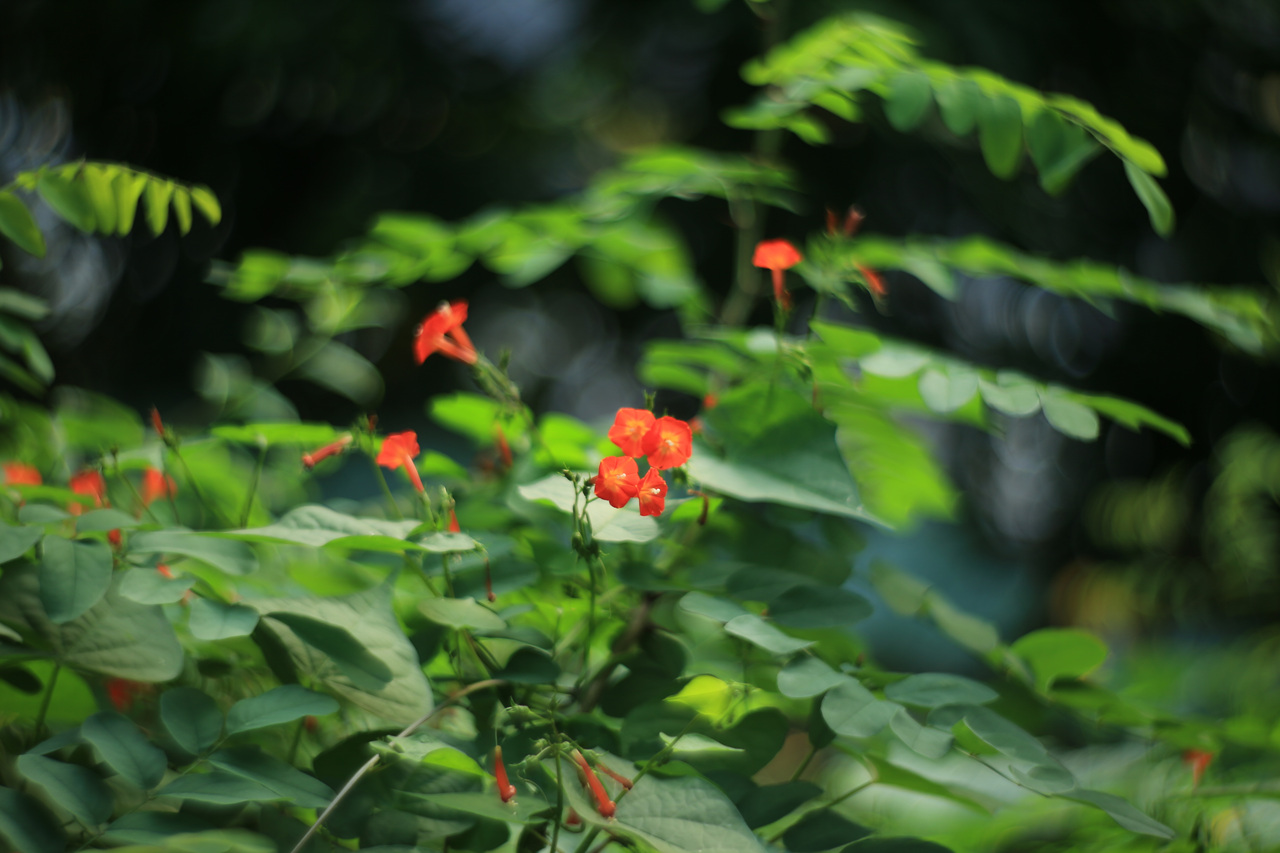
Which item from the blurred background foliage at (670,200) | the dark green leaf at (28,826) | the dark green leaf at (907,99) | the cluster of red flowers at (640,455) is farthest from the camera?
the blurred background foliage at (670,200)

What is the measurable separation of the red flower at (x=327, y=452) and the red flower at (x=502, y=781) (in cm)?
23

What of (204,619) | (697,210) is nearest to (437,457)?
(204,619)

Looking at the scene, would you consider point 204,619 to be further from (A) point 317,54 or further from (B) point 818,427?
(A) point 317,54

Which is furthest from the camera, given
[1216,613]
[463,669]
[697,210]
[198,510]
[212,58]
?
[697,210]

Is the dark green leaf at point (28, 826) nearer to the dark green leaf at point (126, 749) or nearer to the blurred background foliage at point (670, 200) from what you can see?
the dark green leaf at point (126, 749)

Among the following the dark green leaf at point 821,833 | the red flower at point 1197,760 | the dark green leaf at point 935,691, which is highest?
the dark green leaf at point 935,691

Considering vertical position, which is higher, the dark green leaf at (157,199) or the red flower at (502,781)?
the dark green leaf at (157,199)

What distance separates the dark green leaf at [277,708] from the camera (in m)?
0.34

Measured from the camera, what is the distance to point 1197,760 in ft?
1.77

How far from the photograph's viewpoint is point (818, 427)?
1.42 ft

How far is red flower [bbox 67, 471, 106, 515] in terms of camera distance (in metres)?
0.52

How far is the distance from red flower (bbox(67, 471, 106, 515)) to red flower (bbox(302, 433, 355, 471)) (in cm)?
13

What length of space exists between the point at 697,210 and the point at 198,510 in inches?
60.8

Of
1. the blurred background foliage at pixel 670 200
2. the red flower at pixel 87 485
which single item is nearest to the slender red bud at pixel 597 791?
the red flower at pixel 87 485
